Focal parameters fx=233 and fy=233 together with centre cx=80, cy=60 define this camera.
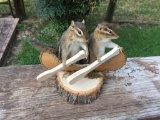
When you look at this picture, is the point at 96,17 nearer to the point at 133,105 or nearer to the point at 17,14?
the point at 17,14

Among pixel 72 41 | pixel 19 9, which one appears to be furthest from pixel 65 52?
pixel 19 9

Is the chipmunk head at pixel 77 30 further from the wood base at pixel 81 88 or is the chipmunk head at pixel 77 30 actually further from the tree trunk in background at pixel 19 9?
the tree trunk in background at pixel 19 9

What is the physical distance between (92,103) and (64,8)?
1.44 m

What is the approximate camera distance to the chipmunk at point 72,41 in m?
1.27

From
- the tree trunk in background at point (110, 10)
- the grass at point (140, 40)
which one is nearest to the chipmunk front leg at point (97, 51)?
the grass at point (140, 40)

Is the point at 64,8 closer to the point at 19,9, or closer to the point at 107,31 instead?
the point at 19,9

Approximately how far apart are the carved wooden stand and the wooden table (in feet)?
0.21

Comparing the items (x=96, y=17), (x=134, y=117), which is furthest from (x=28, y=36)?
(x=134, y=117)

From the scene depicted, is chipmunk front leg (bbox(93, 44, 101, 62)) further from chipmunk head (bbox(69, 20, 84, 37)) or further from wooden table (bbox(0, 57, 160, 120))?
wooden table (bbox(0, 57, 160, 120))

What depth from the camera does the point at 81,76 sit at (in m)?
1.41

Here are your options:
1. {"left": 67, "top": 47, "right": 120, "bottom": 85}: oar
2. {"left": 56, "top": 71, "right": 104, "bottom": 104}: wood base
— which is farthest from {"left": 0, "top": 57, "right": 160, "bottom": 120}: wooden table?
{"left": 67, "top": 47, "right": 120, "bottom": 85}: oar

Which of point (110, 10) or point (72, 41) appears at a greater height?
point (72, 41)

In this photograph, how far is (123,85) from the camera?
166 centimetres

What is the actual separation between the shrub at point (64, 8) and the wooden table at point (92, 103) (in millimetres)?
1023
